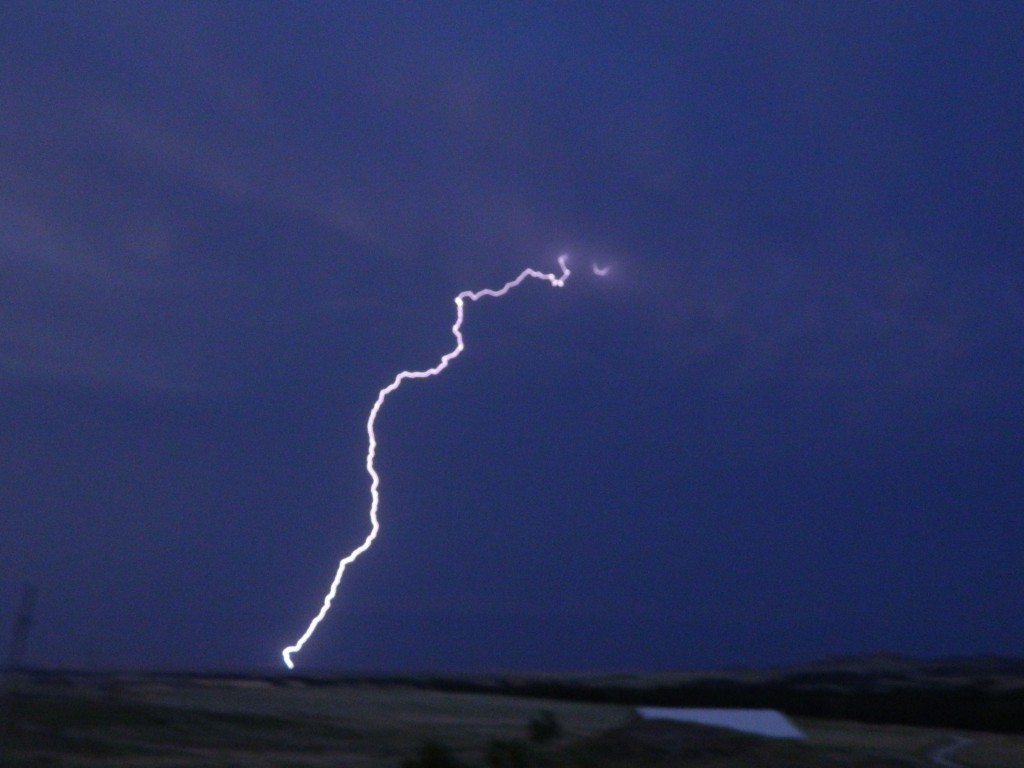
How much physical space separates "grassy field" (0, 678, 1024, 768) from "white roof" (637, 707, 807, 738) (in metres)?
0.91

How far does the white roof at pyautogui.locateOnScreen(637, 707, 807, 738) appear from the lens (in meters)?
38.6

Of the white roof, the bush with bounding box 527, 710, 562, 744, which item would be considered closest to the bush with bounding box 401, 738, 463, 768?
the bush with bounding box 527, 710, 562, 744

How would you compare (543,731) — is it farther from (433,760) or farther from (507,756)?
(433,760)

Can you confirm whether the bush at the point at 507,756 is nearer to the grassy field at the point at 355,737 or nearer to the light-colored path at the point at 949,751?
the grassy field at the point at 355,737

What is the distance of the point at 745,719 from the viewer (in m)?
43.3

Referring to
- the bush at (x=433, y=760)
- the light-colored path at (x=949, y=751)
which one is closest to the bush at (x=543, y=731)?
the bush at (x=433, y=760)

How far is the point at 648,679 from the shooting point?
6850 cm

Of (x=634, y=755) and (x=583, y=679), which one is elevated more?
(x=583, y=679)

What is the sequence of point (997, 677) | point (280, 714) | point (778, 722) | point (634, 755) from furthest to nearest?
1. point (997, 677)
2. point (778, 722)
3. point (280, 714)
4. point (634, 755)

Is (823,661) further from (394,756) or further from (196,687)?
(394,756)

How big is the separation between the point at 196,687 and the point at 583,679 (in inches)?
1017

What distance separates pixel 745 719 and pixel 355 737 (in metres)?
15.4

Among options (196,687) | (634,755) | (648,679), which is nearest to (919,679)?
(648,679)

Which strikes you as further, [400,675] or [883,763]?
[400,675]
